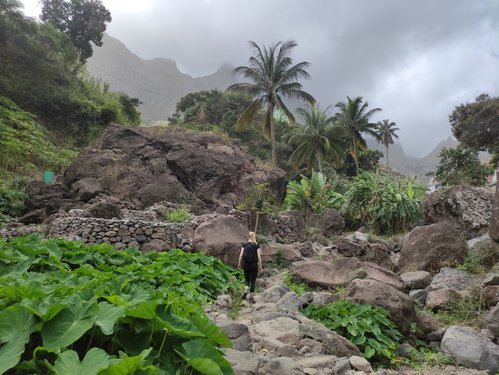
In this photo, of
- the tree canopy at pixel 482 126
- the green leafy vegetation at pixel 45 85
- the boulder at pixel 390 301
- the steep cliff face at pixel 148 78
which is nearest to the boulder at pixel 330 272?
the boulder at pixel 390 301

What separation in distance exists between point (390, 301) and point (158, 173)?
512 inches

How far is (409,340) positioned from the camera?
19.9 ft

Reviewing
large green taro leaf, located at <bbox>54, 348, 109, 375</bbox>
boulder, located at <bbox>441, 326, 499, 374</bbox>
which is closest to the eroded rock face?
boulder, located at <bbox>441, 326, 499, 374</bbox>

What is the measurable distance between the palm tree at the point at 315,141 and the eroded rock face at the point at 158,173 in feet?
33.4

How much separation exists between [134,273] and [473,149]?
27.2m

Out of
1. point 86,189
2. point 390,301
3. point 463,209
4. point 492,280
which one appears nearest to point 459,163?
point 463,209

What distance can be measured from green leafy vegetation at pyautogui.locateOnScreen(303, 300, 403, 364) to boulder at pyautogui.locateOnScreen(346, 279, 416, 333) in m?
0.16

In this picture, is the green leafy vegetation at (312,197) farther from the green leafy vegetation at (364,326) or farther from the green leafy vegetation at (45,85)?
the green leafy vegetation at (45,85)

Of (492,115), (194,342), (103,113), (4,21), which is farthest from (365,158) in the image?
(194,342)

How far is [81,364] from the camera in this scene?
212 centimetres

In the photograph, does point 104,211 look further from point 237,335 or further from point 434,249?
point 237,335

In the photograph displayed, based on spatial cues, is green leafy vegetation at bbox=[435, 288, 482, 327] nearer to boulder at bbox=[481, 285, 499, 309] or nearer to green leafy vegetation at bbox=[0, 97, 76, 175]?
boulder at bbox=[481, 285, 499, 309]

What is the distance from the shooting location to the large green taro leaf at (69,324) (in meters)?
2.32

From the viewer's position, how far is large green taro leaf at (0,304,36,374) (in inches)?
82.6
